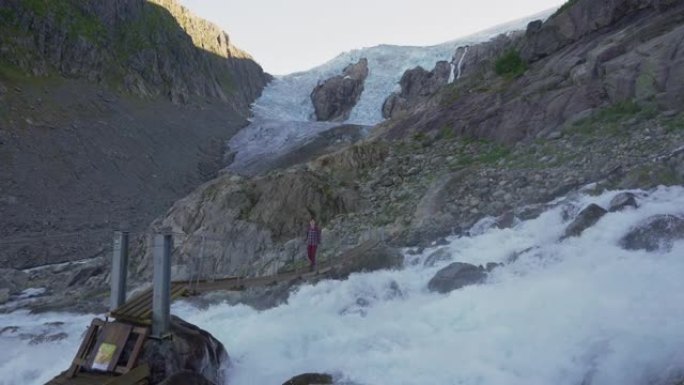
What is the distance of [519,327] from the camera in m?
9.41

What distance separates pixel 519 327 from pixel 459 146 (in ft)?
49.0

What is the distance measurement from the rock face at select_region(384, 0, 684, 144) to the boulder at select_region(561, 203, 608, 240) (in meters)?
6.06

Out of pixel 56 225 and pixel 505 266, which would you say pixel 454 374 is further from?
pixel 56 225

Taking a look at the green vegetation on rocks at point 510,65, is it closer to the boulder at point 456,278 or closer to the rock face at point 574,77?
the rock face at point 574,77

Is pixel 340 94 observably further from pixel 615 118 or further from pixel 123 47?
pixel 615 118

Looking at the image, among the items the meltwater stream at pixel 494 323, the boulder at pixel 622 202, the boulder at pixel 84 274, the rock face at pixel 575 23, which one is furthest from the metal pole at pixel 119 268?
the rock face at pixel 575 23

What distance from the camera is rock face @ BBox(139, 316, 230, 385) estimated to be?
8.94 metres

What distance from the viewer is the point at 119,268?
440 inches

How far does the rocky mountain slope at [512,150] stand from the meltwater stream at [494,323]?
2.38 meters

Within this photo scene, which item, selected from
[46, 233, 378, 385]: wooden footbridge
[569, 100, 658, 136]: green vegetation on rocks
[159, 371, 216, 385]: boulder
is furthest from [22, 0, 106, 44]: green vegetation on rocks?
[159, 371, 216, 385]: boulder

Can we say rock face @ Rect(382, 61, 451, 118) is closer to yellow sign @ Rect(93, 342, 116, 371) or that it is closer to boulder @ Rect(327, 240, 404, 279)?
boulder @ Rect(327, 240, 404, 279)

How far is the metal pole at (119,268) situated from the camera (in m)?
11.1

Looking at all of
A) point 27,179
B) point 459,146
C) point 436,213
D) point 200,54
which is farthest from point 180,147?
point 436,213

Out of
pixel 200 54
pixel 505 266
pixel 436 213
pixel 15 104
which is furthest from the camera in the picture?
pixel 200 54
